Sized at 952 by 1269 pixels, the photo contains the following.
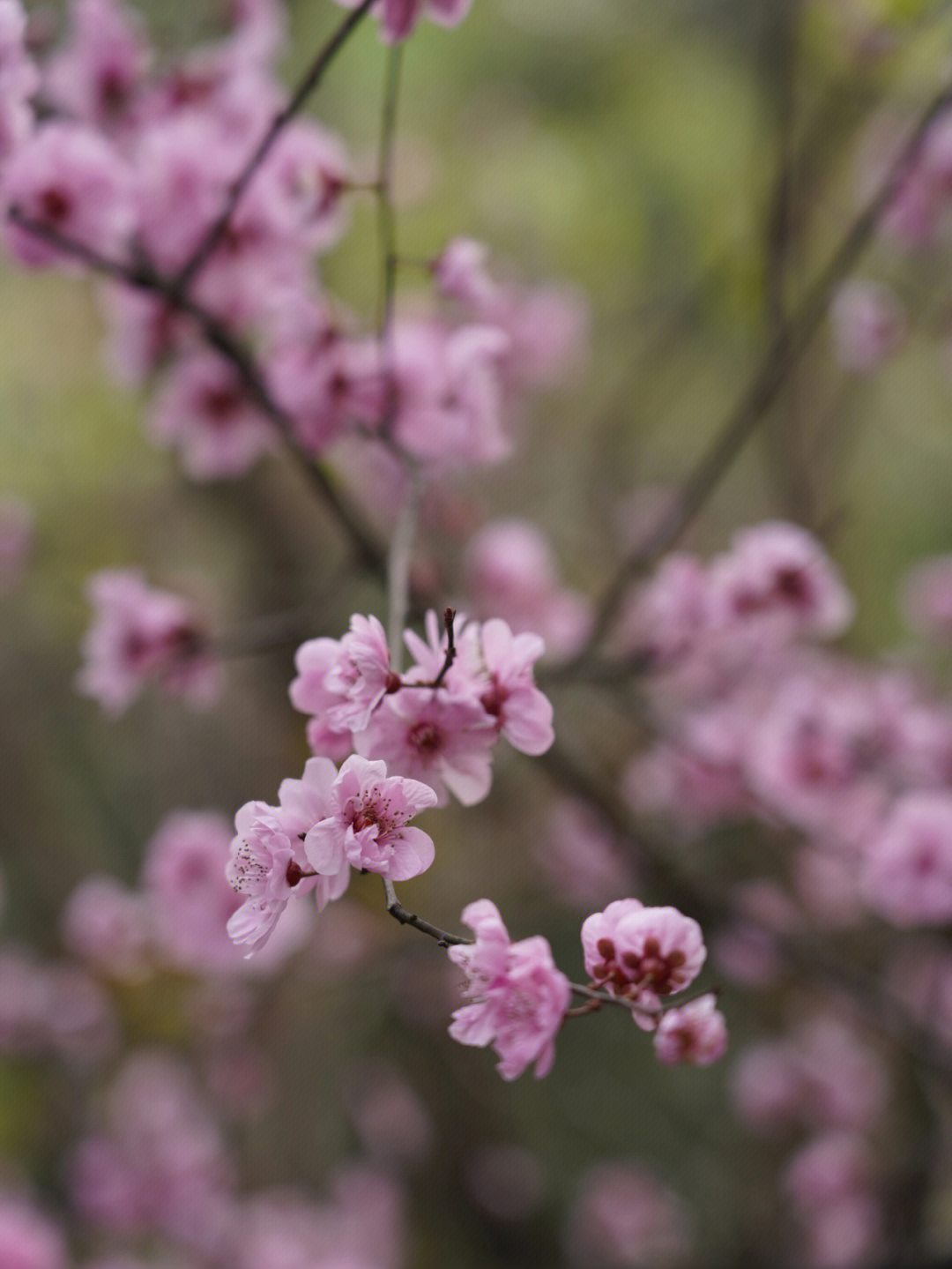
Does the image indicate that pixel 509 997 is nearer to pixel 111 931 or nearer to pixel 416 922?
pixel 416 922

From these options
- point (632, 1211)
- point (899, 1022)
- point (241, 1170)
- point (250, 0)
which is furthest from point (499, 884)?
point (250, 0)

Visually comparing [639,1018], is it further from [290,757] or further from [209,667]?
[290,757]

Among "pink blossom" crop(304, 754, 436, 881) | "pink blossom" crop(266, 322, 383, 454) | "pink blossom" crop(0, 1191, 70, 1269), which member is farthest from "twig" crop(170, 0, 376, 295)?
"pink blossom" crop(0, 1191, 70, 1269)

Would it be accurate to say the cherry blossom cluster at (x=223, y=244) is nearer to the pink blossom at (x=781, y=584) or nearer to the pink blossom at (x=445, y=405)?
the pink blossom at (x=445, y=405)

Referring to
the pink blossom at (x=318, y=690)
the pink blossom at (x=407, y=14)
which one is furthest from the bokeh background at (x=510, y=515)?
the pink blossom at (x=318, y=690)

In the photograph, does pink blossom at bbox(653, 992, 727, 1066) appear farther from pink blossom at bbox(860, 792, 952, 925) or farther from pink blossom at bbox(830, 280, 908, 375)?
pink blossom at bbox(830, 280, 908, 375)

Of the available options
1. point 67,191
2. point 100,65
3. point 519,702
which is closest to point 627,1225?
point 519,702
